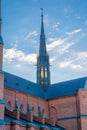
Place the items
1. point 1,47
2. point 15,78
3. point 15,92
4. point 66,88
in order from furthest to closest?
point 66,88 → point 15,78 → point 15,92 → point 1,47

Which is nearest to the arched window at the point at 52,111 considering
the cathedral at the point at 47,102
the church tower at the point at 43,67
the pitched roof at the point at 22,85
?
the cathedral at the point at 47,102

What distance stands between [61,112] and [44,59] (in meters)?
16.7

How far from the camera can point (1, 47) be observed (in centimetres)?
4222

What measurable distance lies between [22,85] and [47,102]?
23.6 ft

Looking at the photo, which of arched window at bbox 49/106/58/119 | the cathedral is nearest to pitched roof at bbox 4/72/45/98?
the cathedral

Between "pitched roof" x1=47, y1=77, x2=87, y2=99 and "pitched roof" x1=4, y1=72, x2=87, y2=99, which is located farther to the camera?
"pitched roof" x1=47, y1=77, x2=87, y2=99

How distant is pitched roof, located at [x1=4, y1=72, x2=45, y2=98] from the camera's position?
5550cm

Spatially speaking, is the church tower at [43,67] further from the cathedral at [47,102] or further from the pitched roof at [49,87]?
the pitched roof at [49,87]

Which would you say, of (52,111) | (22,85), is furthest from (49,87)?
→ (22,85)

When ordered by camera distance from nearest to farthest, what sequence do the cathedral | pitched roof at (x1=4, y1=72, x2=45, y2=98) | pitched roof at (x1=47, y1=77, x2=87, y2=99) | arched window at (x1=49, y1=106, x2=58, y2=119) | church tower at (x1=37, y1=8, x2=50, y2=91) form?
the cathedral < pitched roof at (x1=4, y1=72, x2=45, y2=98) < pitched roof at (x1=47, y1=77, x2=87, y2=99) < arched window at (x1=49, y1=106, x2=58, y2=119) < church tower at (x1=37, y1=8, x2=50, y2=91)

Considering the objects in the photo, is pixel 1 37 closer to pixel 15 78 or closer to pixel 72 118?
pixel 15 78

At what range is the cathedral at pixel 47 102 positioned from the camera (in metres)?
51.7

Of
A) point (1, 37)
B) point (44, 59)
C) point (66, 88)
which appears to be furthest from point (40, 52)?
point (1, 37)

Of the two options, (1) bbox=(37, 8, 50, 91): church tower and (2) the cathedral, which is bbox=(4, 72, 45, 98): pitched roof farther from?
(1) bbox=(37, 8, 50, 91): church tower
